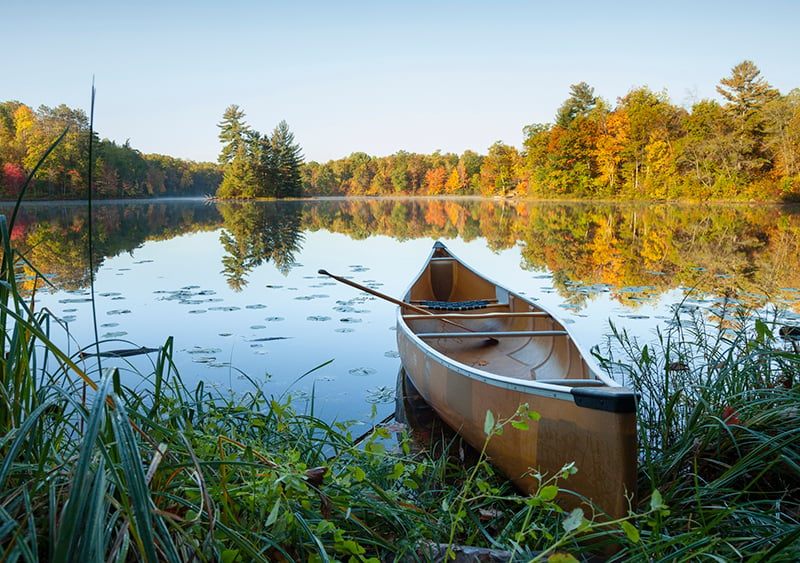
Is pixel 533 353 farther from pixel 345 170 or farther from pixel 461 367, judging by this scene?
pixel 345 170

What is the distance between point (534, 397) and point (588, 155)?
43746mm

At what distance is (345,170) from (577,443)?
281 ft

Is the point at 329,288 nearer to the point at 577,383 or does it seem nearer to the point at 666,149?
the point at 577,383

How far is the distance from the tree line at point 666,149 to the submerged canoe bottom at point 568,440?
32107 mm

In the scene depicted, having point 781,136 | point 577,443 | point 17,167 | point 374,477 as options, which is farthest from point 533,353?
point 17,167

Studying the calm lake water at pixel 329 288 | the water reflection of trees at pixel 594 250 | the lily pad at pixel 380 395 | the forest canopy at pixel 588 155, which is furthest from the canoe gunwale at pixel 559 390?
the forest canopy at pixel 588 155

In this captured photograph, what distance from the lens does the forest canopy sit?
29469 mm

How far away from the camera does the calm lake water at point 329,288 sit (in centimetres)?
436

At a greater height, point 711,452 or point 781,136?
point 781,136

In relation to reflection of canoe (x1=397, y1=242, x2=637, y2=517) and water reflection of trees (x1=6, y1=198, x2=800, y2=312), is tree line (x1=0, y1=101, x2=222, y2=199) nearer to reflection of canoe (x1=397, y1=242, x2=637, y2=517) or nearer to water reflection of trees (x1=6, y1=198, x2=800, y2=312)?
water reflection of trees (x1=6, y1=198, x2=800, y2=312)

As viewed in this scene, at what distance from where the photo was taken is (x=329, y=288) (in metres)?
7.73

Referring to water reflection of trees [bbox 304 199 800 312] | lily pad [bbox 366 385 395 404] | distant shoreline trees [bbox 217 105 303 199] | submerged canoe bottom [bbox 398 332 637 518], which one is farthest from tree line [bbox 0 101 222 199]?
submerged canoe bottom [bbox 398 332 637 518]

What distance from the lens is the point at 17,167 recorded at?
36844mm

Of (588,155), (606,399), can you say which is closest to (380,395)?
(606,399)
